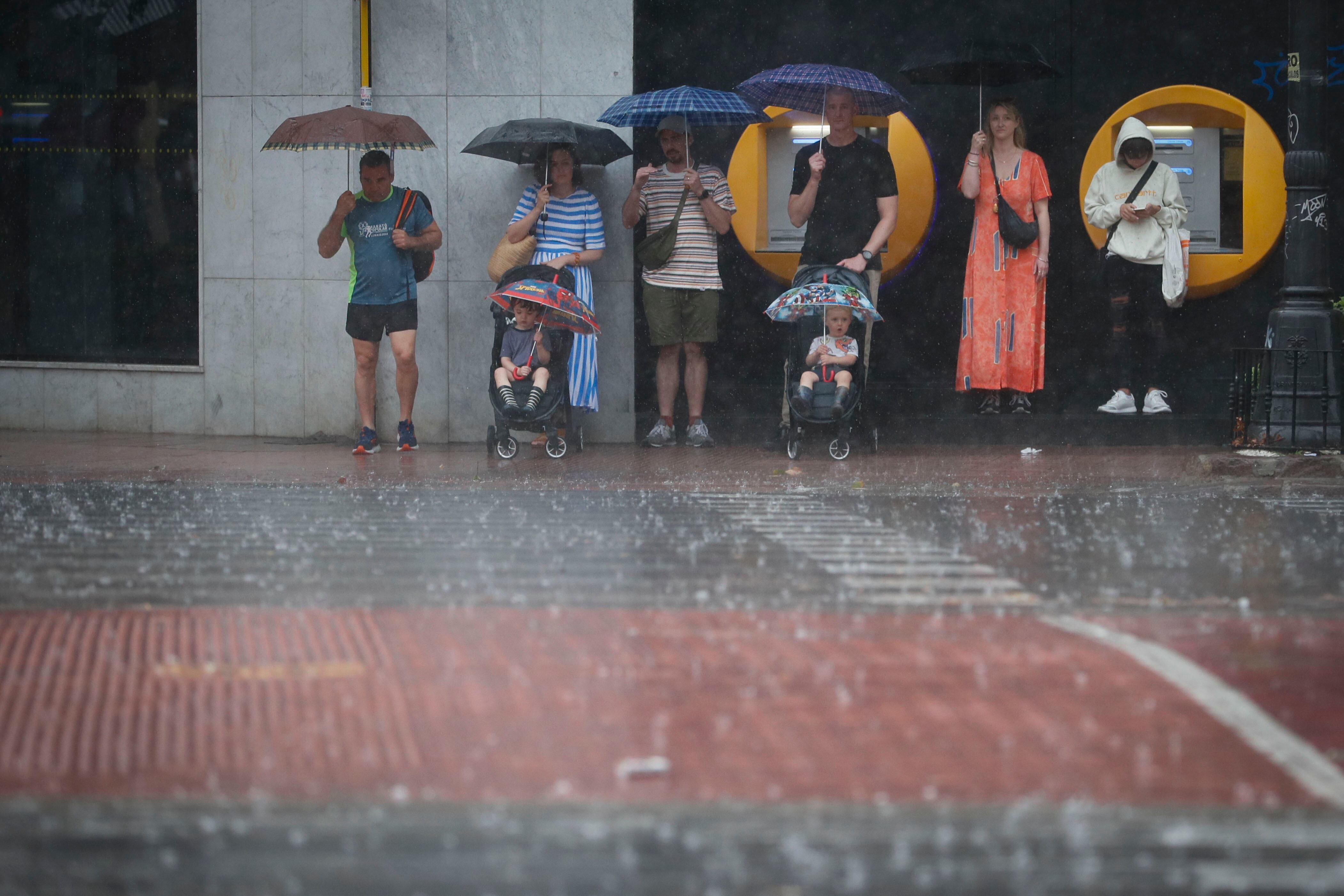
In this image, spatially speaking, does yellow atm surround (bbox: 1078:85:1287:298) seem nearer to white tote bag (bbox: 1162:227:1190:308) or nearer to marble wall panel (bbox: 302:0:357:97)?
white tote bag (bbox: 1162:227:1190:308)

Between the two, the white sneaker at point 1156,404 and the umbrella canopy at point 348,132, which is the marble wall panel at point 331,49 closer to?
the umbrella canopy at point 348,132

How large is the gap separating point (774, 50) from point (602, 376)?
9.46ft

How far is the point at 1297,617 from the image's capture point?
18.3 ft

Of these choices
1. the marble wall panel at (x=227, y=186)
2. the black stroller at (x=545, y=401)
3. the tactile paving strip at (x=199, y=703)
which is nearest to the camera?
the tactile paving strip at (x=199, y=703)

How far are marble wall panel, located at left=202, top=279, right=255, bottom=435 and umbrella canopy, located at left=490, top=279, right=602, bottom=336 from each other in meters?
2.57

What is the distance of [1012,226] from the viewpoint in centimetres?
1184

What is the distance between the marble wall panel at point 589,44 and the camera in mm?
12531

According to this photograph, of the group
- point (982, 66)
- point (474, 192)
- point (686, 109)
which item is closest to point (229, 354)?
point (474, 192)

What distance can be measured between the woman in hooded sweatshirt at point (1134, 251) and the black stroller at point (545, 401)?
401cm

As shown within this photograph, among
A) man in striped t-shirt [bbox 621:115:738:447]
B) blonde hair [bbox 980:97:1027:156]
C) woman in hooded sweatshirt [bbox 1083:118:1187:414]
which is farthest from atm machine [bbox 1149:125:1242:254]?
man in striped t-shirt [bbox 621:115:738:447]

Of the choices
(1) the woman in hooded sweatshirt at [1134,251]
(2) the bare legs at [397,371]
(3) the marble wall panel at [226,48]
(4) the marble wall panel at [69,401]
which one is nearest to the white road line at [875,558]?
(2) the bare legs at [397,371]

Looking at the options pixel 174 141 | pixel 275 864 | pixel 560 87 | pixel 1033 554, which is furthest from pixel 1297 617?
pixel 174 141

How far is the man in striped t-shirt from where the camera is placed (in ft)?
38.9

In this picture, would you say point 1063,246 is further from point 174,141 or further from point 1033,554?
point 174,141
